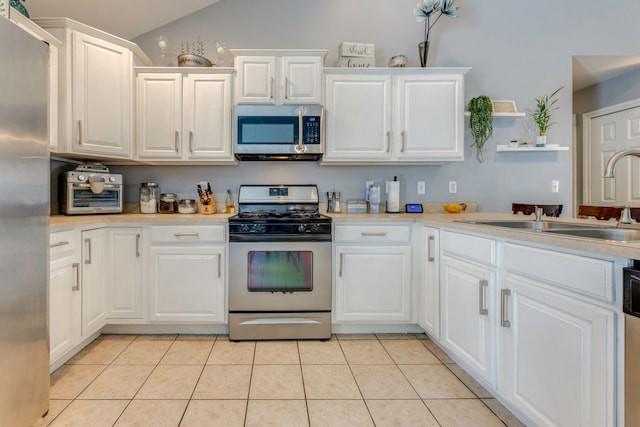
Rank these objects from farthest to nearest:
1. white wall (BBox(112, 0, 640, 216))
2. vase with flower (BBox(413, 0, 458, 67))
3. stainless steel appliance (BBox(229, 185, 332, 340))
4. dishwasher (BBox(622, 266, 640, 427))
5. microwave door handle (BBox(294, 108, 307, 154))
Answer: white wall (BBox(112, 0, 640, 216)) < vase with flower (BBox(413, 0, 458, 67)) < microwave door handle (BBox(294, 108, 307, 154)) < stainless steel appliance (BBox(229, 185, 332, 340)) < dishwasher (BBox(622, 266, 640, 427))

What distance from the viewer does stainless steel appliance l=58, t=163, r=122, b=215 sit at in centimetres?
236

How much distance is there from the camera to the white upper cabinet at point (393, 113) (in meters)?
2.65

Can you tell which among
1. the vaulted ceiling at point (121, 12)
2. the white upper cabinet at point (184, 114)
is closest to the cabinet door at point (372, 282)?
the white upper cabinet at point (184, 114)

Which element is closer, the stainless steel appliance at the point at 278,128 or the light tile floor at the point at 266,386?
the light tile floor at the point at 266,386

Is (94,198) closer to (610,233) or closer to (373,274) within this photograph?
(373,274)

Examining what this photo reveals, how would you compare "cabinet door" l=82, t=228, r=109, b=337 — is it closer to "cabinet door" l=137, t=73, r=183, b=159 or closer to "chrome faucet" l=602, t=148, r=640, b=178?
"cabinet door" l=137, t=73, r=183, b=159

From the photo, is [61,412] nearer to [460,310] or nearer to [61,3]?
[460,310]

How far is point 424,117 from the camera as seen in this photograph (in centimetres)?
267

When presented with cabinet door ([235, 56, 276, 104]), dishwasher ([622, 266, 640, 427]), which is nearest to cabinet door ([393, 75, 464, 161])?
cabinet door ([235, 56, 276, 104])

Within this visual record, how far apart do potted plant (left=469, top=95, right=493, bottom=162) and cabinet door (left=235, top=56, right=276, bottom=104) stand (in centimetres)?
169

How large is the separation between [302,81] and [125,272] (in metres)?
1.93

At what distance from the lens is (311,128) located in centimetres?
259

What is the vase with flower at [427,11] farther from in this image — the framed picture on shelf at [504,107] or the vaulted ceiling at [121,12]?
the vaulted ceiling at [121,12]

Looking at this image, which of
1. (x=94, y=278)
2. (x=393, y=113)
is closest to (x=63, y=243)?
(x=94, y=278)
